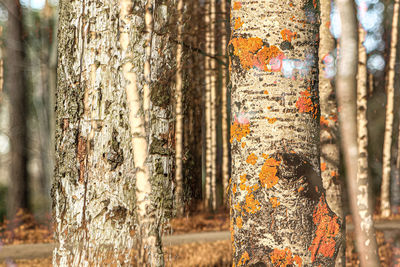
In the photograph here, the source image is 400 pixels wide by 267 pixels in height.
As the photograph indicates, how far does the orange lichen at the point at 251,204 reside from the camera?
1.83m

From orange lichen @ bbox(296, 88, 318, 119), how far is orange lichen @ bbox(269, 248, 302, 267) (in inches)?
24.5

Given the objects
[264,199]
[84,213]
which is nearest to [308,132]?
[264,199]

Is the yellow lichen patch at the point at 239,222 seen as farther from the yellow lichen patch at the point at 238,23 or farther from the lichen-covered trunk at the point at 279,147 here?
the yellow lichen patch at the point at 238,23

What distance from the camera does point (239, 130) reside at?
74.8 inches

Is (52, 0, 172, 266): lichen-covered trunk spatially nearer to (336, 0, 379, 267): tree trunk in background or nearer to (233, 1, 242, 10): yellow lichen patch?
(233, 1, 242, 10): yellow lichen patch

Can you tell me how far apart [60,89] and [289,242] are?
5.43 feet

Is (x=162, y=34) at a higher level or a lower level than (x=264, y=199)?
higher

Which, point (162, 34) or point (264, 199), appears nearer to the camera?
point (264, 199)

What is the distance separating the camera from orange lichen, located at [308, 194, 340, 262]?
1.82m

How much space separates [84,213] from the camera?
97.2 inches

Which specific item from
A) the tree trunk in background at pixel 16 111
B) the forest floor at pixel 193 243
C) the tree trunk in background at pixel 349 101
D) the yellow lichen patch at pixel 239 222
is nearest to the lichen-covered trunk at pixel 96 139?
the forest floor at pixel 193 243

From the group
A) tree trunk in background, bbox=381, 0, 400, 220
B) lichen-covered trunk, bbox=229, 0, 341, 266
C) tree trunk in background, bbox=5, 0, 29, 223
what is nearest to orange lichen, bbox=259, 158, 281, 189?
lichen-covered trunk, bbox=229, 0, 341, 266

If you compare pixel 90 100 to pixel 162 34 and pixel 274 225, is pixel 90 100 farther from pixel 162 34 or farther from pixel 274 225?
pixel 274 225

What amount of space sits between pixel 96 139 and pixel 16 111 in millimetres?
10123
